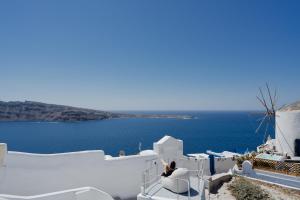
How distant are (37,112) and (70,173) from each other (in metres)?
162

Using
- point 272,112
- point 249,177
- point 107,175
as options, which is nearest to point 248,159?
point 249,177

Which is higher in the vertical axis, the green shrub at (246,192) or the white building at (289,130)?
the white building at (289,130)

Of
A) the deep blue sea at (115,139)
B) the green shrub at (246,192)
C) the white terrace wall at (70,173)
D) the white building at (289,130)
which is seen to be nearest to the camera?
the white terrace wall at (70,173)

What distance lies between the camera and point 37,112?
16125 centimetres

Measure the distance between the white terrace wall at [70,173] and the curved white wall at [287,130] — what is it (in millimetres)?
10412

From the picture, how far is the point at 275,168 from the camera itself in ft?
55.9

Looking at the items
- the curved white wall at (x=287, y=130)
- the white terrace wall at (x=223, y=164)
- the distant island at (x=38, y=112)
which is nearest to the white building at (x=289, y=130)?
the curved white wall at (x=287, y=130)

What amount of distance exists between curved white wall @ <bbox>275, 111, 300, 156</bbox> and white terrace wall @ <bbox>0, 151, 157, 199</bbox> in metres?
10.4

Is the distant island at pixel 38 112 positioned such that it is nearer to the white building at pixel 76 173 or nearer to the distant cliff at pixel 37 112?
the distant cliff at pixel 37 112

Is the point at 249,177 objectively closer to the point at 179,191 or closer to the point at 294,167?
the point at 294,167

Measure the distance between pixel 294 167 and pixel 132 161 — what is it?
9796mm

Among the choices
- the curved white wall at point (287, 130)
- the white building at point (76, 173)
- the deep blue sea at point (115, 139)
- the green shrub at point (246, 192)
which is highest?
the curved white wall at point (287, 130)

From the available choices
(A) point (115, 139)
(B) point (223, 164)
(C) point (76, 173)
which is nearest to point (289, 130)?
(B) point (223, 164)

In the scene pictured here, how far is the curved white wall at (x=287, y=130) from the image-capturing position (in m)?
18.7
